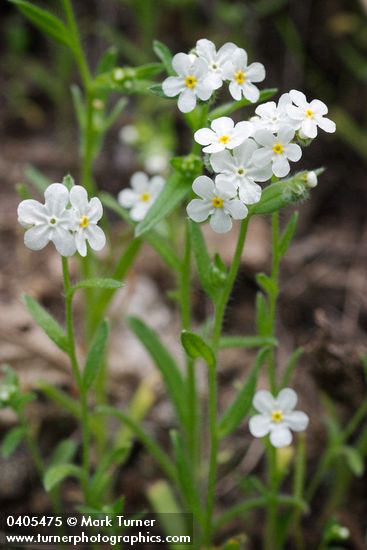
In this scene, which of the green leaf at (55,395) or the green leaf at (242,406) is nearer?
the green leaf at (242,406)

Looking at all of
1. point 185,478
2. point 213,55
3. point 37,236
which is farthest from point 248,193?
point 185,478

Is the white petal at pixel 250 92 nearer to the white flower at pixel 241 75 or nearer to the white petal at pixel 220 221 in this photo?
the white flower at pixel 241 75

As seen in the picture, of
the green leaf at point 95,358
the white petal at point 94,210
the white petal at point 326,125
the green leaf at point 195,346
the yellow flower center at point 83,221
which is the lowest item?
the green leaf at point 195,346

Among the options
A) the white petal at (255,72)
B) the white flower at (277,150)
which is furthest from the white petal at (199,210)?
the white petal at (255,72)

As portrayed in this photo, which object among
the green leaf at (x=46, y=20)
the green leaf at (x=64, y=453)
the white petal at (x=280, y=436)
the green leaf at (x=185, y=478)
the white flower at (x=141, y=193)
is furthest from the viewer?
the green leaf at (x=64, y=453)

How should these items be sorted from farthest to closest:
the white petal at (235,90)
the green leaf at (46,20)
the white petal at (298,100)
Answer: the green leaf at (46,20)
the white petal at (235,90)
the white petal at (298,100)

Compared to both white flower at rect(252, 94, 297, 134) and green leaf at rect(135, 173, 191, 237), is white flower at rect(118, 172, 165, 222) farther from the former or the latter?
white flower at rect(252, 94, 297, 134)

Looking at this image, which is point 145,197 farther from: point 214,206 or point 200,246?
point 214,206
